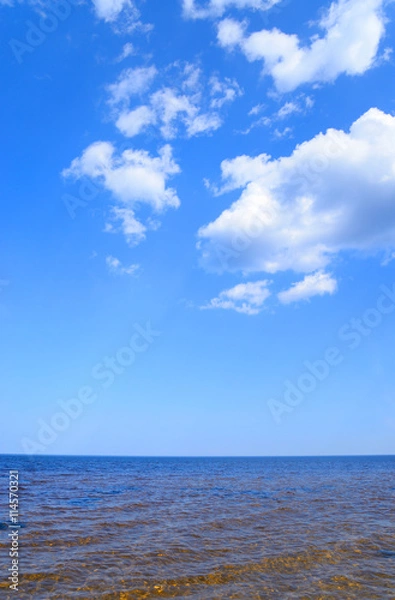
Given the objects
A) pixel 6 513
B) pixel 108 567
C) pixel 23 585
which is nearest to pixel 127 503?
pixel 6 513

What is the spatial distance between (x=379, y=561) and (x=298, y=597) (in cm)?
497

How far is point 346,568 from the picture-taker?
12312 millimetres

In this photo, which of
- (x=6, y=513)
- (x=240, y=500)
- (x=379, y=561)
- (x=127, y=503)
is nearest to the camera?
(x=379, y=561)

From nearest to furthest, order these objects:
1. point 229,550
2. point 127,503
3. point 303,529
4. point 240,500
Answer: point 229,550
point 303,529
point 127,503
point 240,500

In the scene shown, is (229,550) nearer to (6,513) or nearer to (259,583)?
(259,583)

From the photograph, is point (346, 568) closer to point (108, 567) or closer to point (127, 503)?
point (108, 567)

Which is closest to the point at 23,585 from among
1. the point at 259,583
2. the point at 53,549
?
the point at 53,549

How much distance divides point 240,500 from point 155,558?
15.3 meters

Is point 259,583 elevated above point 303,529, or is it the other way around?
point 259,583

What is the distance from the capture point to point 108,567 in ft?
40.2

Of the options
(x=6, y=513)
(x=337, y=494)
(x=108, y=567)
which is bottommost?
(x=337, y=494)

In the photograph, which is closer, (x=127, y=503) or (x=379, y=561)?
(x=379, y=561)

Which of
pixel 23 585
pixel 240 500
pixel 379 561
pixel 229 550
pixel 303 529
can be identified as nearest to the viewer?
pixel 23 585

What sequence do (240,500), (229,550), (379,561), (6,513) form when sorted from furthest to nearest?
(240,500) → (6,513) → (229,550) → (379,561)
